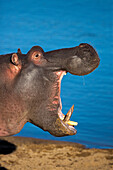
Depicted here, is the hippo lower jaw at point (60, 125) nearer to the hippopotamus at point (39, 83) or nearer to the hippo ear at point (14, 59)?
the hippopotamus at point (39, 83)

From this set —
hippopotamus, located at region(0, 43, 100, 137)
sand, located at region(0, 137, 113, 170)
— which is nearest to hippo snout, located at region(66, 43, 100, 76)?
hippopotamus, located at region(0, 43, 100, 137)

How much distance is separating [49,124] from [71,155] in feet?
11.9

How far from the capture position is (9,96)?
9.87 feet

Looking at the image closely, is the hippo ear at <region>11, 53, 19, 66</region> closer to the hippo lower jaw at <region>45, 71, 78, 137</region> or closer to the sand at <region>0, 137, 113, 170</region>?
the hippo lower jaw at <region>45, 71, 78, 137</region>

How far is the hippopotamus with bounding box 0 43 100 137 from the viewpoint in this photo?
9.78 feet

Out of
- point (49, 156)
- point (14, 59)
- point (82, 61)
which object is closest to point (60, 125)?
point (82, 61)

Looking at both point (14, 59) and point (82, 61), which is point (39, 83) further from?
point (82, 61)

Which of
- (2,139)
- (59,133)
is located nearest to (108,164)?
(2,139)


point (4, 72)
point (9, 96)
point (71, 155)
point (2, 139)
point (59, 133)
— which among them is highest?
point (2, 139)

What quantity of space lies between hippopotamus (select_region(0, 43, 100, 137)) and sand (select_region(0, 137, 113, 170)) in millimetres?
2942

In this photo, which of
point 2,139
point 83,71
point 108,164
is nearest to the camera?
point 83,71

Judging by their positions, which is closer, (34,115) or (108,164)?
(34,115)

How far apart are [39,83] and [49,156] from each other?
3.67m

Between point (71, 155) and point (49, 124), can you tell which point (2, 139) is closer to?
point (71, 155)
